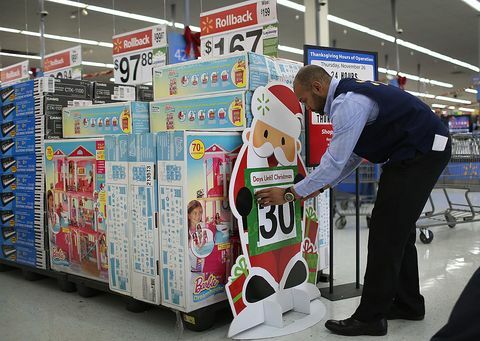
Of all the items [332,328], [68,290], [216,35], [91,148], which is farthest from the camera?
[216,35]

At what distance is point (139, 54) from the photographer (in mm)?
5977

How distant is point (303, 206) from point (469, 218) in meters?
3.38

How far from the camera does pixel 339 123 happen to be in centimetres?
235

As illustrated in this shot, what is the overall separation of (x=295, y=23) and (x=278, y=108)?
967cm

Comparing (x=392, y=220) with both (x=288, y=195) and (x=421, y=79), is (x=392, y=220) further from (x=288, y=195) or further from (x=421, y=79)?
(x=421, y=79)

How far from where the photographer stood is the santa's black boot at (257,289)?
255 cm

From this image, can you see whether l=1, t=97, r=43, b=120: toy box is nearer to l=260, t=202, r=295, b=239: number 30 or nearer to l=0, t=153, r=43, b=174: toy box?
l=0, t=153, r=43, b=174: toy box

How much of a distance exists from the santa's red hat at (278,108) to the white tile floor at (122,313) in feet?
3.97

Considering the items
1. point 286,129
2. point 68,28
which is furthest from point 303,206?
point 68,28

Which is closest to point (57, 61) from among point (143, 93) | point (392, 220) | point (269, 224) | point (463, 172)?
point (143, 93)

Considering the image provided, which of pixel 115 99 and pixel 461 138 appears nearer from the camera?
pixel 115 99

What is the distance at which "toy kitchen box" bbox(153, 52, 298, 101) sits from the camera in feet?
9.05

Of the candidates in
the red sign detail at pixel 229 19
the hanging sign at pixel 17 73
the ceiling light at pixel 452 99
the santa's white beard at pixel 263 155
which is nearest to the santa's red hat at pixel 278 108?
the santa's white beard at pixel 263 155

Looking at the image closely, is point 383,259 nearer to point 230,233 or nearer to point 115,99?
point 230,233
